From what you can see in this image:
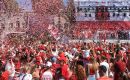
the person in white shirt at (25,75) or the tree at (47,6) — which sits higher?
the person in white shirt at (25,75)

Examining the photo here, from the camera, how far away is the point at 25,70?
13.7m

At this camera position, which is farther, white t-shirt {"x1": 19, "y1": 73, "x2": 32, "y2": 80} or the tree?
the tree

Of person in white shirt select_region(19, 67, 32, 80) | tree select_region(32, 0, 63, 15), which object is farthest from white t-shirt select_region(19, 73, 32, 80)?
tree select_region(32, 0, 63, 15)

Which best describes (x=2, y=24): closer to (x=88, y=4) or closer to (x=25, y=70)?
(x=88, y=4)

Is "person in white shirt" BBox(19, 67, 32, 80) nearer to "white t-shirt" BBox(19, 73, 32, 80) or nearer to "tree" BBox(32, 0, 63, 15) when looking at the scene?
"white t-shirt" BBox(19, 73, 32, 80)

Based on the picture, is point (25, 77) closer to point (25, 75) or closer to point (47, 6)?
point (25, 75)

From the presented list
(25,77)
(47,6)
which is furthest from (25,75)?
(47,6)

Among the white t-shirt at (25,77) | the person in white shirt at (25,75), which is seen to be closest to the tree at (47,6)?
the person in white shirt at (25,75)

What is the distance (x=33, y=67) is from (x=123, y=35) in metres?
45.1

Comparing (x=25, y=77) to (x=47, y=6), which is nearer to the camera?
(x=25, y=77)

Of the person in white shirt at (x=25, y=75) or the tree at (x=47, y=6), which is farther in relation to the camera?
the tree at (x=47, y=6)

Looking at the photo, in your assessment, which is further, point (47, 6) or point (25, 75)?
point (47, 6)

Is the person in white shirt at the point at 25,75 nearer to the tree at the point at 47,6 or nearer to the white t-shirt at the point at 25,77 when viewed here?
the white t-shirt at the point at 25,77

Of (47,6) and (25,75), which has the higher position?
(25,75)
